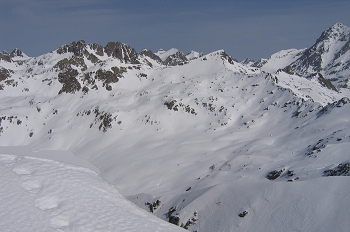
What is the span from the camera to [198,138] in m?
50.8

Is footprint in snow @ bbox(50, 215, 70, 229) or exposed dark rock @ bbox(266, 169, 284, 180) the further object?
exposed dark rock @ bbox(266, 169, 284, 180)

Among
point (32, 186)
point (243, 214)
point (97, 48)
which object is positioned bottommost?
point (243, 214)

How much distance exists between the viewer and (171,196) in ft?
93.4

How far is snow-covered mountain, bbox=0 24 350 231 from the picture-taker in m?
18.8

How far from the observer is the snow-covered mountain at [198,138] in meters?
18.8

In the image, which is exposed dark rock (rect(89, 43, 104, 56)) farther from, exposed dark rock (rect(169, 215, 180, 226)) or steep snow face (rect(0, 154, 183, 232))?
steep snow face (rect(0, 154, 183, 232))

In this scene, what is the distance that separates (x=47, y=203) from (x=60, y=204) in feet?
1.67

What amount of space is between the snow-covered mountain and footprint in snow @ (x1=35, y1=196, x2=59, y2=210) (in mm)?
11901

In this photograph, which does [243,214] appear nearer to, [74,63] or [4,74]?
[74,63]

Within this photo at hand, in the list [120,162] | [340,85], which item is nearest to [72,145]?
[120,162]

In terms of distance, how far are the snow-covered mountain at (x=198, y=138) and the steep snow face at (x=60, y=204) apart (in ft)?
30.9

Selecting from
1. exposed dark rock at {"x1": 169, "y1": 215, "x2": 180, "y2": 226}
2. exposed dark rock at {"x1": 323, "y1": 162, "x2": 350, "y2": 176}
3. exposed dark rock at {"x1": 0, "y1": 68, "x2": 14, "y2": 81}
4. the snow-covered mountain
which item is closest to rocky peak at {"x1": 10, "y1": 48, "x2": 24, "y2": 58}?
exposed dark rock at {"x1": 0, "y1": 68, "x2": 14, "y2": 81}

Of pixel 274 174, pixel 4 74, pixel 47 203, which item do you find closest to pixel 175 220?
pixel 274 174

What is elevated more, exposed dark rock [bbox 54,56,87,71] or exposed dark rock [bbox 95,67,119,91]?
exposed dark rock [bbox 54,56,87,71]
